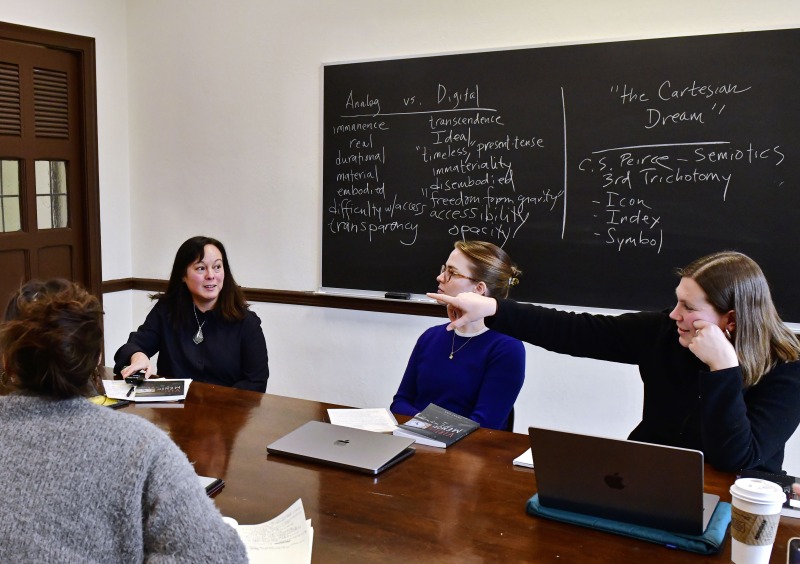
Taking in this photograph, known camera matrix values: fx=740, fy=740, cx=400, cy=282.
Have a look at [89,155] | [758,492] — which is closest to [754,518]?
[758,492]

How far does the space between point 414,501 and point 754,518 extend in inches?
26.6

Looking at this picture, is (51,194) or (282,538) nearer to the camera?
(282,538)

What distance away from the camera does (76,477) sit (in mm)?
1083

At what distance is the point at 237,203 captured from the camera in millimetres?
4215

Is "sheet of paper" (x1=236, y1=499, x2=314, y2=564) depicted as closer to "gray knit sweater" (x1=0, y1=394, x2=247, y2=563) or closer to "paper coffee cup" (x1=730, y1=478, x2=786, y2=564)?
"gray knit sweater" (x1=0, y1=394, x2=247, y2=563)

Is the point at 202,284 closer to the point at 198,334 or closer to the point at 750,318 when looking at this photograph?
the point at 198,334

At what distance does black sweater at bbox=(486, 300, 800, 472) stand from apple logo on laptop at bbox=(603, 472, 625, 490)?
46cm

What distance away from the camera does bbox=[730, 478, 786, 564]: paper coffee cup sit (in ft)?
4.21

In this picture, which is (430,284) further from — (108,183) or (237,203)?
(108,183)

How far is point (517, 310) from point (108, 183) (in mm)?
3105

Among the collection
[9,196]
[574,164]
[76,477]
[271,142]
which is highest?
[271,142]

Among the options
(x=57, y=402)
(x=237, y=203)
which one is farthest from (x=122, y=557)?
(x=237, y=203)

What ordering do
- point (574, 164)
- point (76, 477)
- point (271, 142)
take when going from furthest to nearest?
point (271, 142) < point (574, 164) < point (76, 477)

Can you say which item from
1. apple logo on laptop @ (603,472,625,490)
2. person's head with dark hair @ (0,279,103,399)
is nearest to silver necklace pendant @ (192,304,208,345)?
person's head with dark hair @ (0,279,103,399)
